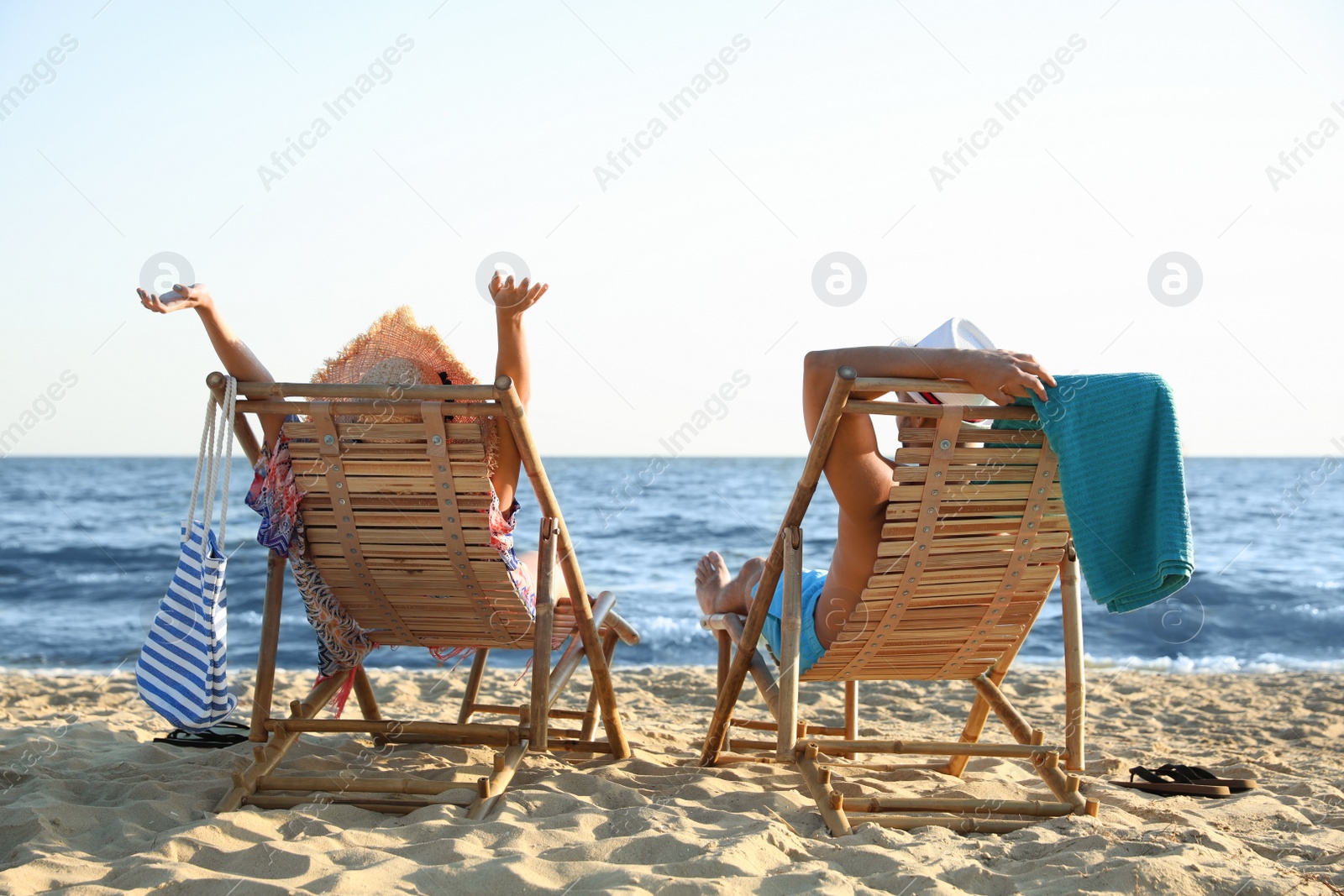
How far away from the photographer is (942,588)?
121 inches

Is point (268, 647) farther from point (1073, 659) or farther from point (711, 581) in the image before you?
point (1073, 659)

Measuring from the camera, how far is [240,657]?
25.0ft

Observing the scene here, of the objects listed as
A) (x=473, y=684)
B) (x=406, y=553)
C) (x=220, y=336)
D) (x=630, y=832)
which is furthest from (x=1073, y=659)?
(x=220, y=336)

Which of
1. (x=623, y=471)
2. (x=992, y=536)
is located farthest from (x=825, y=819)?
(x=623, y=471)

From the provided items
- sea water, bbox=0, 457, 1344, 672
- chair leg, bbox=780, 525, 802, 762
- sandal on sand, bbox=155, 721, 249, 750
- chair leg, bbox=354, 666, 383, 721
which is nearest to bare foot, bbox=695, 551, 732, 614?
chair leg, bbox=780, 525, 802, 762

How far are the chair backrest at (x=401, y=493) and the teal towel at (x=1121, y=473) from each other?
1.53 metres

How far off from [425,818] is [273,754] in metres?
0.60

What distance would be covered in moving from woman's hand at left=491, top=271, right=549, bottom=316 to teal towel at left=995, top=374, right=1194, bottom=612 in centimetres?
140

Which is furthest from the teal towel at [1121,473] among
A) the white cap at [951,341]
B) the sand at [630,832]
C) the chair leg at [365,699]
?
the chair leg at [365,699]

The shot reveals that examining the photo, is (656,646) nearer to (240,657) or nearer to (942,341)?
(240,657)

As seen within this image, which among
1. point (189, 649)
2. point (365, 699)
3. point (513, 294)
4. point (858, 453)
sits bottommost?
point (365, 699)

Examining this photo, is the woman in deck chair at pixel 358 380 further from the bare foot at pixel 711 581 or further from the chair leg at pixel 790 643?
the chair leg at pixel 790 643

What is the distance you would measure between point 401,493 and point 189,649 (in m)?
0.70

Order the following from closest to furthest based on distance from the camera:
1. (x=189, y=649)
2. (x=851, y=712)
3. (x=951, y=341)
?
1. (x=189, y=649)
2. (x=951, y=341)
3. (x=851, y=712)
